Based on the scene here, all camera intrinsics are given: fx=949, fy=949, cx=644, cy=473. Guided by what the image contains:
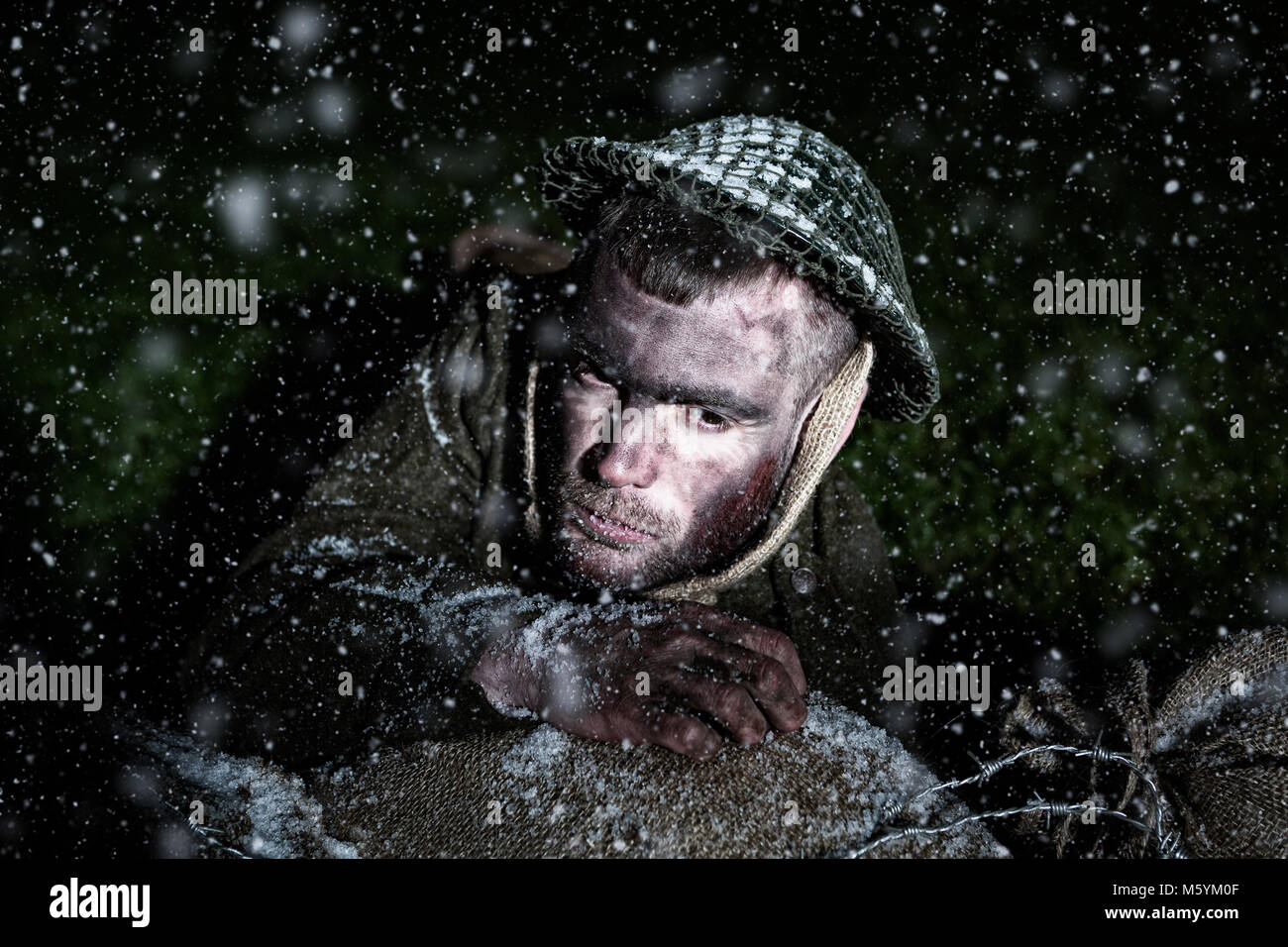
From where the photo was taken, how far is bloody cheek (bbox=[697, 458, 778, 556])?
2152mm

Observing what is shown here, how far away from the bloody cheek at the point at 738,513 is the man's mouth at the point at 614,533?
0.15 metres

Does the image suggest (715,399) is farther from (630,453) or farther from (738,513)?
(738,513)

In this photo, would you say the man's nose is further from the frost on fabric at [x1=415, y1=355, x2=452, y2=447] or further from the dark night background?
the dark night background

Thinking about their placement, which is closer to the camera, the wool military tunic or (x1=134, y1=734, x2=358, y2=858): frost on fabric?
(x1=134, y1=734, x2=358, y2=858): frost on fabric

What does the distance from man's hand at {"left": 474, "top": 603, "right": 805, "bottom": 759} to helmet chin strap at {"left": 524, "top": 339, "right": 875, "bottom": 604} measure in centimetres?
51

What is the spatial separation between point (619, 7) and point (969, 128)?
5.03 feet

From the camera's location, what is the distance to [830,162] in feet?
6.99

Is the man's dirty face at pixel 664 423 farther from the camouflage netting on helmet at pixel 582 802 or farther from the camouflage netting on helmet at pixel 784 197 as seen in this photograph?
the camouflage netting on helmet at pixel 582 802

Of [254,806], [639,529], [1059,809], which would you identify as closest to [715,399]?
[639,529]

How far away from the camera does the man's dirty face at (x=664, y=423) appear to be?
1.96 metres

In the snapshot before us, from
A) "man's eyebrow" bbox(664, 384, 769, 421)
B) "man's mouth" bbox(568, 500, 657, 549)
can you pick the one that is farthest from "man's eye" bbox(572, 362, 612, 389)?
"man's mouth" bbox(568, 500, 657, 549)

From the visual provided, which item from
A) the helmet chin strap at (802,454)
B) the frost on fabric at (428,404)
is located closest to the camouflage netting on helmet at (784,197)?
the helmet chin strap at (802,454)

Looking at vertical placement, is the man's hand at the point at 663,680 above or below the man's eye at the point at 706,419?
below

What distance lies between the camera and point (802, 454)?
2.25 meters
